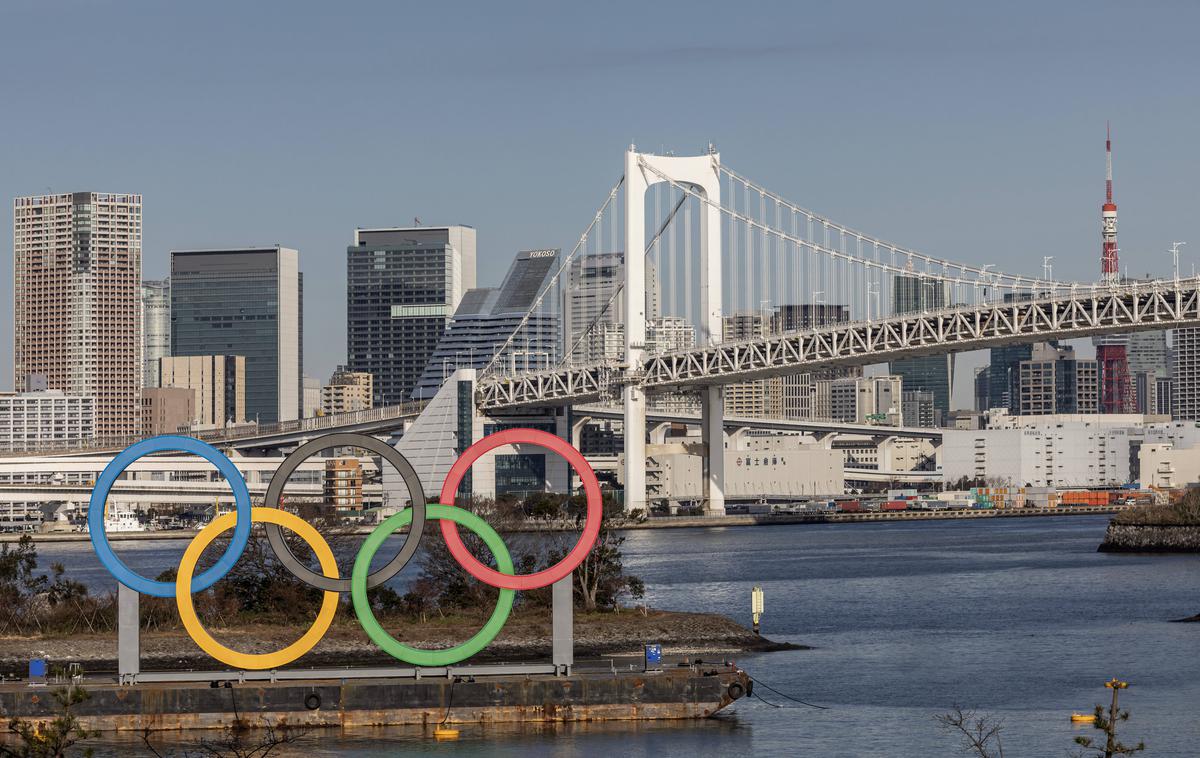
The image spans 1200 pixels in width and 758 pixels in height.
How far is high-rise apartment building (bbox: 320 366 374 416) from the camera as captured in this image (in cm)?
18238

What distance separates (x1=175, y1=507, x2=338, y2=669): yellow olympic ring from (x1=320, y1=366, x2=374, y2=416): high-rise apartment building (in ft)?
520

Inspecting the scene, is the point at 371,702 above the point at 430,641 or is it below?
below

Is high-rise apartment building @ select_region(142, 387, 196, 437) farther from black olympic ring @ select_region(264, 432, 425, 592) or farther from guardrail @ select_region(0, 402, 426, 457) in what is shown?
black olympic ring @ select_region(264, 432, 425, 592)

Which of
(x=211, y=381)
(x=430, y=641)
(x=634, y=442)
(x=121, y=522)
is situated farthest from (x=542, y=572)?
(x=211, y=381)

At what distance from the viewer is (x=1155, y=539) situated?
53.7 metres

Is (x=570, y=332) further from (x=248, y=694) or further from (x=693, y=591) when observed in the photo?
(x=248, y=694)

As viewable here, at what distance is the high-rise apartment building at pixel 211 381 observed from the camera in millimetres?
186500

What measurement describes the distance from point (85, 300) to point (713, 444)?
119 m

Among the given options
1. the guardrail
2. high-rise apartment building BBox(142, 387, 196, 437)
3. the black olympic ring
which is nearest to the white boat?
the guardrail

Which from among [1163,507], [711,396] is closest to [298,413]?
[711,396]

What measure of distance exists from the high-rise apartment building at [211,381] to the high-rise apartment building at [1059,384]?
71567 mm

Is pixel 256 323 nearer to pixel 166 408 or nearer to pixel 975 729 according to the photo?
pixel 166 408

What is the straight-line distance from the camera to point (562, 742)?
69.6ft

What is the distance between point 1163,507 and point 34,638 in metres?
37.2
